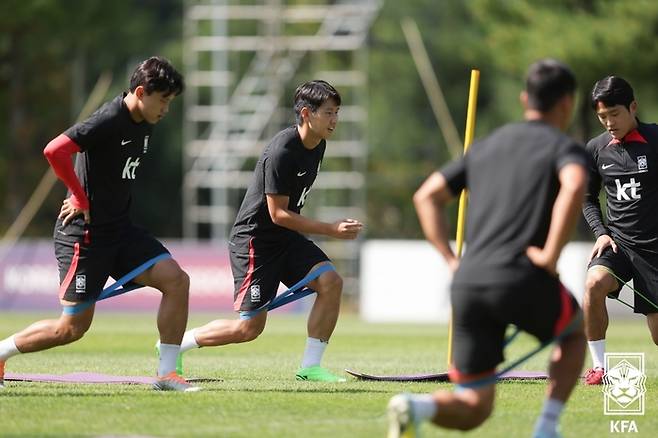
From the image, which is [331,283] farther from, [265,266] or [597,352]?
[597,352]

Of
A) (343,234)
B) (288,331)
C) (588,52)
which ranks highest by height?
(588,52)

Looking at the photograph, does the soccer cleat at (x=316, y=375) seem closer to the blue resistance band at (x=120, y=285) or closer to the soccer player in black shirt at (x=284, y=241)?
the soccer player in black shirt at (x=284, y=241)

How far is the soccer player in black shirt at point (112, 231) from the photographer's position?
9.16m

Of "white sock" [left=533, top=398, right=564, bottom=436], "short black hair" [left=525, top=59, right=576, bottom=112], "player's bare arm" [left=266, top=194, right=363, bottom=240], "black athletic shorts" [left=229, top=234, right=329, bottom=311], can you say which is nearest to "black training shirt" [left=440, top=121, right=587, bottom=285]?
"short black hair" [left=525, top=59, right=576, bottom=112]

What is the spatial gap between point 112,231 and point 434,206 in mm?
3346

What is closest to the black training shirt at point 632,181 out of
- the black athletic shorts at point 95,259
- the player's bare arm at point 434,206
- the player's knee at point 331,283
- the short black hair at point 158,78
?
the player's knee at point 331,283

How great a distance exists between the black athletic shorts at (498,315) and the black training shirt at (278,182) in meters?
3.56

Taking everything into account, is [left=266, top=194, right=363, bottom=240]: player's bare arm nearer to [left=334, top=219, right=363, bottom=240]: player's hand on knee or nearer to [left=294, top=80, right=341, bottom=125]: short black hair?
[left=334, top=219, right=363, bottom=240]: player's hand on knee

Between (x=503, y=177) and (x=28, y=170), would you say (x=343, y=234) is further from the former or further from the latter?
(x=28, y=170)

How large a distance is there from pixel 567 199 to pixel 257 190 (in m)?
4.38

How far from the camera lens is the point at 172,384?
376 inches

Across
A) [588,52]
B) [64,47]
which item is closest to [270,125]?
[588,52]

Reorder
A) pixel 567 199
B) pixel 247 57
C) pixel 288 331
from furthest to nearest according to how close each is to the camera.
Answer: pixel 247 57 → pixel 288 331 → pixel 567 199

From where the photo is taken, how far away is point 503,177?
660 centimetres
